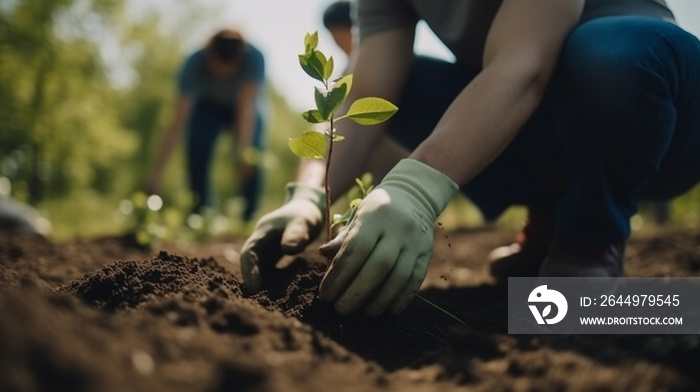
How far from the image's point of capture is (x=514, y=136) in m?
1.67

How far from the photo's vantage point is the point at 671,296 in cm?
186

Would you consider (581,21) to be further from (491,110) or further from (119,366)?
(119,366)

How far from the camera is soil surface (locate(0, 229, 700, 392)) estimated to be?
755mm

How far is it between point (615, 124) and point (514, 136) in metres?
0.36

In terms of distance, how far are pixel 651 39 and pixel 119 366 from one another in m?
1.67

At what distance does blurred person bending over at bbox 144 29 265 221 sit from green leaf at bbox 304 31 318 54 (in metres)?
3.75

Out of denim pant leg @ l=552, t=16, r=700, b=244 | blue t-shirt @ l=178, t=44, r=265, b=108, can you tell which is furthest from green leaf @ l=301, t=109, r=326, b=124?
blue t-shirt @ l=178, t=44, r=265, b=108

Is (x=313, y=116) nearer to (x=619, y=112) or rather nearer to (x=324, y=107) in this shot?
(x=324, y=107)

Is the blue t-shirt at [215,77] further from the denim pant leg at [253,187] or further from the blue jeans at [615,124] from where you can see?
the blue jeans at [615,124]

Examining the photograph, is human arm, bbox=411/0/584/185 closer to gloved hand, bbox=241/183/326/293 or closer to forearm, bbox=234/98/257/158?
gloved hand, bbox=241/183/326/293

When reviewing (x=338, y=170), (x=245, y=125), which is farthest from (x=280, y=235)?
(x=245, y=125)

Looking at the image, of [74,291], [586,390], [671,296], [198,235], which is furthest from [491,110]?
[198,235]

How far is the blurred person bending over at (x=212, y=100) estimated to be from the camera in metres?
5.02

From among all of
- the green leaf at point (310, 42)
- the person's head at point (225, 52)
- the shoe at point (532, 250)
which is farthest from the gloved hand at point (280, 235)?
the person's head at point (225, 52)
